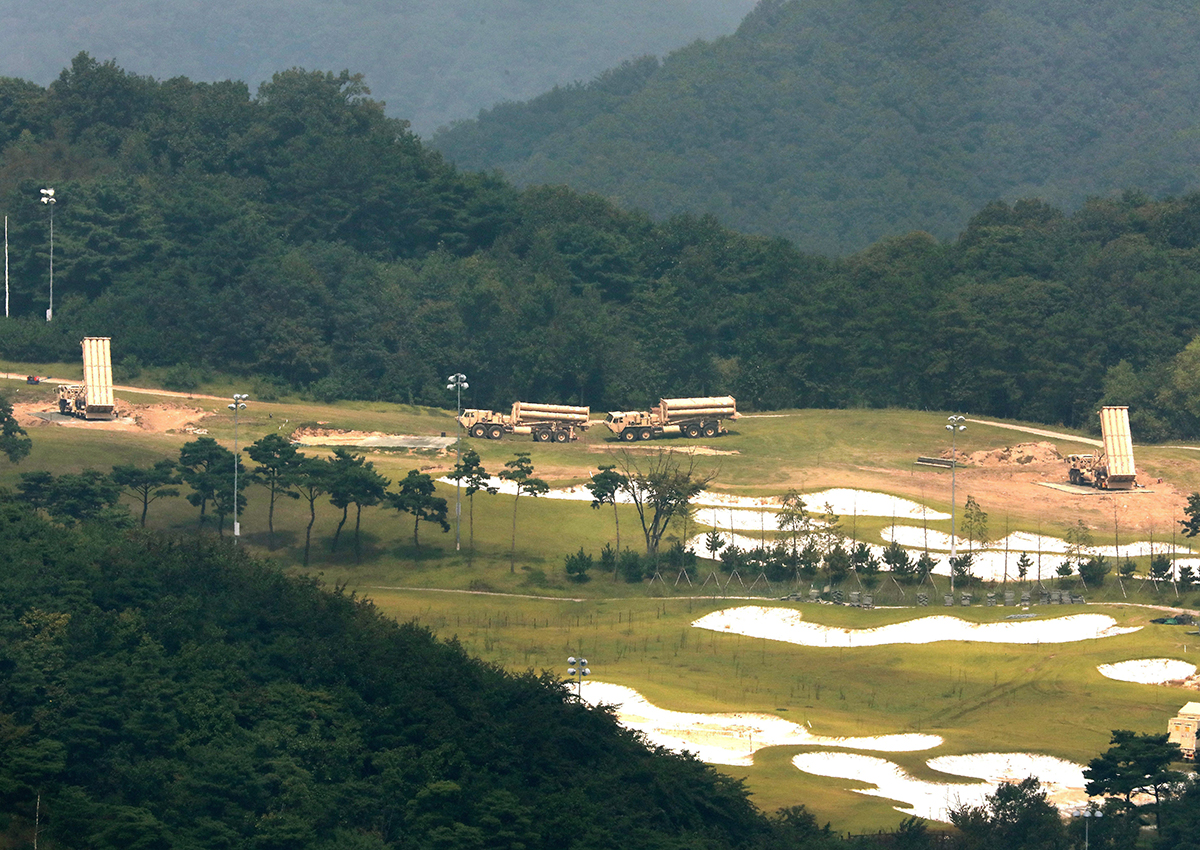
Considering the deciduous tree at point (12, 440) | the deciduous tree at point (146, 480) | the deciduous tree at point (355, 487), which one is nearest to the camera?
the deciduous tree at point (146, 480)

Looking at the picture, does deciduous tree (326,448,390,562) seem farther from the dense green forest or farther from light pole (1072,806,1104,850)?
light pole (1072,806,1104,850)

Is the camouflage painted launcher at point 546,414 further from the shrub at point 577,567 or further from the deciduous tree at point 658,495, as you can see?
the shrub at point 577,567

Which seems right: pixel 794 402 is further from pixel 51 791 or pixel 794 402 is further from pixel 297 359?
pixel 51 791

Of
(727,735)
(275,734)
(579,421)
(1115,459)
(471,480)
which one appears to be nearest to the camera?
(275,734)

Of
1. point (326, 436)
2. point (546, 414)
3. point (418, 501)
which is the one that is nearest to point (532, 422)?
point (546, 414)

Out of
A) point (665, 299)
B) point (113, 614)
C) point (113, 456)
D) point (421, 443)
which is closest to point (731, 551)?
point (421, 443)

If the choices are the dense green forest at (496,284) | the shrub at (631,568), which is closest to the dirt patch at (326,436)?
the dense green forest at (496,284)

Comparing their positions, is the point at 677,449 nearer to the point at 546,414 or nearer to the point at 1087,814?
the point at 546,414
